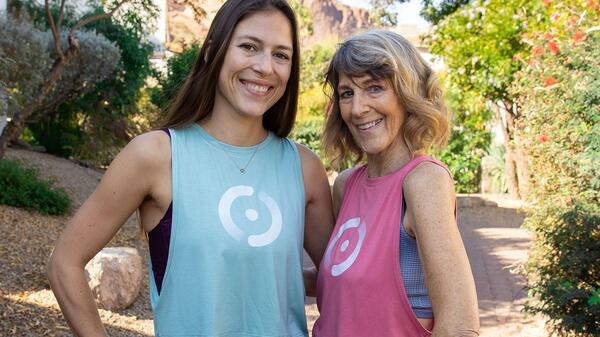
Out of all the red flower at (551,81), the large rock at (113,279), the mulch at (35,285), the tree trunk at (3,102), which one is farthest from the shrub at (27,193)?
the red flower at (551,81)

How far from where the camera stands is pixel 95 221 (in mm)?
2061

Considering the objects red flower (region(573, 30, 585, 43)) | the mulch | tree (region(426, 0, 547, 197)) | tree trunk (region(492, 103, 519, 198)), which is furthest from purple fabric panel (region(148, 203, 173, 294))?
tree trunk (region(492, 103, 519, 198))

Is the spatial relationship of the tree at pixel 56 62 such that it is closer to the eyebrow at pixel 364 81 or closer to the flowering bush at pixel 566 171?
the flowering bush at pixel 566 171

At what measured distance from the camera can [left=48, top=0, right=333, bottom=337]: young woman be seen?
2.03m

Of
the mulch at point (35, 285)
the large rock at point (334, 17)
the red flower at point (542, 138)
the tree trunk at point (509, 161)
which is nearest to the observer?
the mulch at point (35, 285)

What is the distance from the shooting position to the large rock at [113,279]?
632 centimetres

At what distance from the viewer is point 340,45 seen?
88.5 inches

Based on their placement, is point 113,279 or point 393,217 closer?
point 393,217

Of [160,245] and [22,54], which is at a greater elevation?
[22,54]

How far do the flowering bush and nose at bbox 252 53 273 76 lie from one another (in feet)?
8.78

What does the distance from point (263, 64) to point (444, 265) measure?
81 centimetres

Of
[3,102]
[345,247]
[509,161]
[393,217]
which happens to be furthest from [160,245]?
[509,161]

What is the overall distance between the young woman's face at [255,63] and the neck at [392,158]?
394 mm

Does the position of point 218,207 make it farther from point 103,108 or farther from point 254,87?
point 103,108
